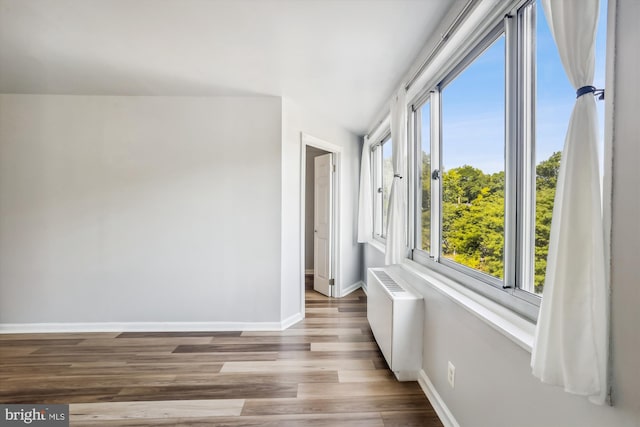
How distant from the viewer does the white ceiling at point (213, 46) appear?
1740mm

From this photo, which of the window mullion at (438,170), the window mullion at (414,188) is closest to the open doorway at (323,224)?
the window mullion at (414,188)

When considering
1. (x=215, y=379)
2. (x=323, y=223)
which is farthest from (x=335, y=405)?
(x=323, y=223)

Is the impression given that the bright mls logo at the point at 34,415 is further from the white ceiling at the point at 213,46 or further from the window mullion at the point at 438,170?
the window mullion at the point at 438,170

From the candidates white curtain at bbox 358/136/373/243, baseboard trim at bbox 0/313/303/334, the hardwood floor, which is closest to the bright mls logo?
the hardwood floor

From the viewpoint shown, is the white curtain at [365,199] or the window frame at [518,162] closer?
the window frame at [518,162]

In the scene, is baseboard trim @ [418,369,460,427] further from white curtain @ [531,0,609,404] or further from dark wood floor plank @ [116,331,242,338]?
dark wood floor plank @ [116,331,242,338]

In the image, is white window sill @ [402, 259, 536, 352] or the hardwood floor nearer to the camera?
white window sill @ [402, 259, 536, 352]

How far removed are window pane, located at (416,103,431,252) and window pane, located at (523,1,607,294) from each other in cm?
104

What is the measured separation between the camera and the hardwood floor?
1.79m

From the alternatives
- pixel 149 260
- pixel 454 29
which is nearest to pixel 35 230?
pixel 149 260

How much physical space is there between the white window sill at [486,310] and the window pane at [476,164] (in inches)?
6.4

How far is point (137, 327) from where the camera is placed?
9.99ft

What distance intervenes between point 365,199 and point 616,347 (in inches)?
140

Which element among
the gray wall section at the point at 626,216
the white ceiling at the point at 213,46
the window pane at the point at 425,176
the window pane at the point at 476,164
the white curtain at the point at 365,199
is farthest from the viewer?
the white curtain at the point at 365,199
